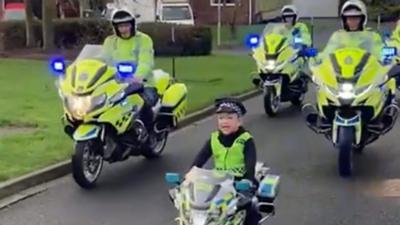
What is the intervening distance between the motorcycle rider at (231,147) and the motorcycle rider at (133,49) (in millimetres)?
3855

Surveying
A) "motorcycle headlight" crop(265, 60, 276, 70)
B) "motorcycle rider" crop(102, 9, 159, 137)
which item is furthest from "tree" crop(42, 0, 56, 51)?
"motorcycle rider" crop(102, 9, 159, 137)

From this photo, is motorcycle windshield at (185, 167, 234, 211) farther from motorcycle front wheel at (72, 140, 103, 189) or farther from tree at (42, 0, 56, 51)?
tree at (42, 0, 56, 51)

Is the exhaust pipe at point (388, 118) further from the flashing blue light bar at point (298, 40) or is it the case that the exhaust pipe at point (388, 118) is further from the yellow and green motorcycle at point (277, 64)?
the flashing blue light bar at point (298, 40)

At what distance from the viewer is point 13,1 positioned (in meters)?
48.8

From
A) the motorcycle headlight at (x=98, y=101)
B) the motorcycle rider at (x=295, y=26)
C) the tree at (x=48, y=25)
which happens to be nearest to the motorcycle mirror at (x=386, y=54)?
the motorcycle headlight at (x=98, y=101)

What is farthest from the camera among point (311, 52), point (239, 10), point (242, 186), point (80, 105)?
point (239, 10)

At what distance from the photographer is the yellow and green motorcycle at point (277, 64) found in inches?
623

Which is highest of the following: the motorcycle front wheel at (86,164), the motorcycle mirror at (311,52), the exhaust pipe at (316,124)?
the motorcycle mirror at (311,52)

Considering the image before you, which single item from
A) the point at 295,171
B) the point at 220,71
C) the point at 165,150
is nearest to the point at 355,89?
the point at 295,171

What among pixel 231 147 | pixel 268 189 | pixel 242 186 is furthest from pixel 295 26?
pixel 242 186

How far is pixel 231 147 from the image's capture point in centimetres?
700

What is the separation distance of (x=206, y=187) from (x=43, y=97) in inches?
485

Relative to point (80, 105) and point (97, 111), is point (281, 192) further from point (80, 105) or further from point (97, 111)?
point (80, 105)

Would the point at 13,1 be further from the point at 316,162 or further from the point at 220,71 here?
the point at 316,162
